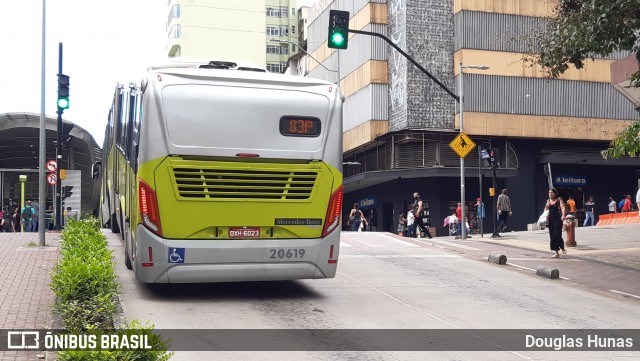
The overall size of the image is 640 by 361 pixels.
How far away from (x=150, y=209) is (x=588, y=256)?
13.3 meters

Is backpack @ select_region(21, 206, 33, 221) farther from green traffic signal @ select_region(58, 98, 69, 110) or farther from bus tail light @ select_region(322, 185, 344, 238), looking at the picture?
bus tail light @ select_region(322, 185, 344, 238)

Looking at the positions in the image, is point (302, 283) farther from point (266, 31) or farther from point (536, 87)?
point (266, 31)

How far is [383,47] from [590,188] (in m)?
15.3

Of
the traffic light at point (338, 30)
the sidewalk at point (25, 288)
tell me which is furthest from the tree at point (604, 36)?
the sidewalk at point (25, 288)

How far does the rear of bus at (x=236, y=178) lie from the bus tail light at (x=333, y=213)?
17 millimetres

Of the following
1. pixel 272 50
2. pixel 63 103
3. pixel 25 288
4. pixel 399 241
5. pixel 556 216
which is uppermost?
pixel 272 50

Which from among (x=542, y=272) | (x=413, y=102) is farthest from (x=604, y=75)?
(x=542, y=272)

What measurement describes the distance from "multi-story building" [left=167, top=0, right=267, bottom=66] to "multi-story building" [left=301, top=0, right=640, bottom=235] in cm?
4355

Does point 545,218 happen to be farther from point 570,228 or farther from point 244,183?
point 244,183

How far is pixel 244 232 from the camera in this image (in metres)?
11.6

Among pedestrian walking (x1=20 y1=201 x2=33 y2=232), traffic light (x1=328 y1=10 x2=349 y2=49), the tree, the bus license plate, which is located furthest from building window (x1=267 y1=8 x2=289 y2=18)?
the bus license plate

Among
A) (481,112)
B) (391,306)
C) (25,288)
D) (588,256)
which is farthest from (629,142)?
(481,112)

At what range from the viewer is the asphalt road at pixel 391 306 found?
30.6 ft

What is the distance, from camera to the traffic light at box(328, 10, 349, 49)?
66.5 ft
